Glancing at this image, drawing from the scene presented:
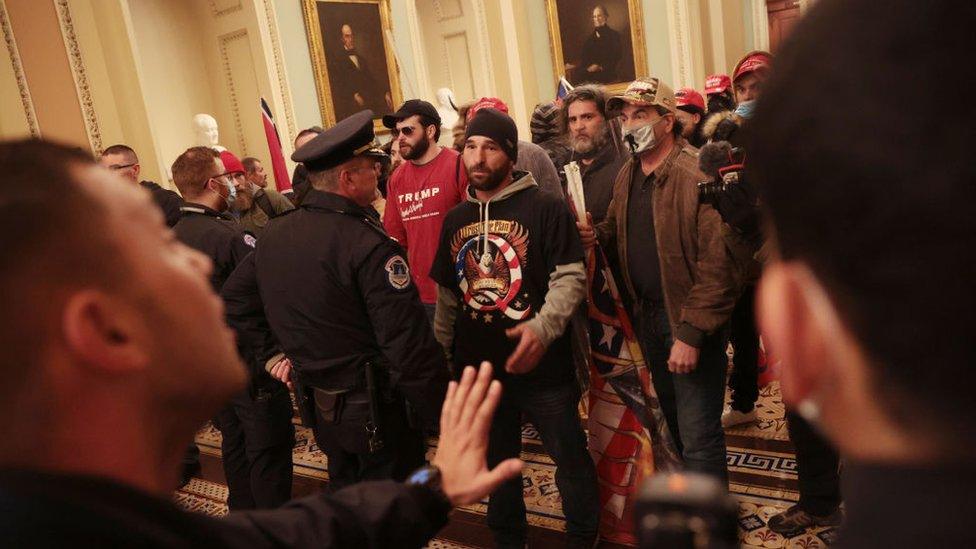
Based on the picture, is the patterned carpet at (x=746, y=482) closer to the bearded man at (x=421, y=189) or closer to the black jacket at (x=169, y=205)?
the bearded man at (x=421, y=189)

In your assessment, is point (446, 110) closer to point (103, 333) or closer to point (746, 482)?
point (746, 482)

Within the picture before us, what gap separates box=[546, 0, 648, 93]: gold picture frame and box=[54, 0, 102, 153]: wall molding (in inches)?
274

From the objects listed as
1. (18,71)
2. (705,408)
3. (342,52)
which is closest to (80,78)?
(18,71)

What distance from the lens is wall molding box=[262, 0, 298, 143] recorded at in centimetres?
708

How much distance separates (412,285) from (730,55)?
1061 centimetres

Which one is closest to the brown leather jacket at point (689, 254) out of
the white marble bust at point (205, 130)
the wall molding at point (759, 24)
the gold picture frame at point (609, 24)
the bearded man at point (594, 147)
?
the bearded man at point (594, 147)

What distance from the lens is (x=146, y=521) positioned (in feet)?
2.24

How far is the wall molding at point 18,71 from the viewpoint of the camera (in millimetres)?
5102

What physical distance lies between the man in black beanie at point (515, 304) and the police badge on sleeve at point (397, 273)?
0.29m

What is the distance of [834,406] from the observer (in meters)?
0.51

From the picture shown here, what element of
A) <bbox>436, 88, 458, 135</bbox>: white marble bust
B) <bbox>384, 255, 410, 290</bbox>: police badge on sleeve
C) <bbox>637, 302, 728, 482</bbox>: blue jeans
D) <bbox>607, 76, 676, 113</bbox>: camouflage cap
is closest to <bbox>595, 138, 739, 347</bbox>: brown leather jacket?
<bbox>637, 302, 728, 482</bbox>: blue jeans

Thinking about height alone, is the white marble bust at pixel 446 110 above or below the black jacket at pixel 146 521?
above

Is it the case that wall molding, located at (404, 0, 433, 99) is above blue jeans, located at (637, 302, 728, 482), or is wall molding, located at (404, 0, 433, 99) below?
above

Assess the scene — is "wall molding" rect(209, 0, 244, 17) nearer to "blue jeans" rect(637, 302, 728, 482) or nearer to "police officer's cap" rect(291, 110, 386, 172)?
"police officer's cap" rect(291, 110, 386, 172)
